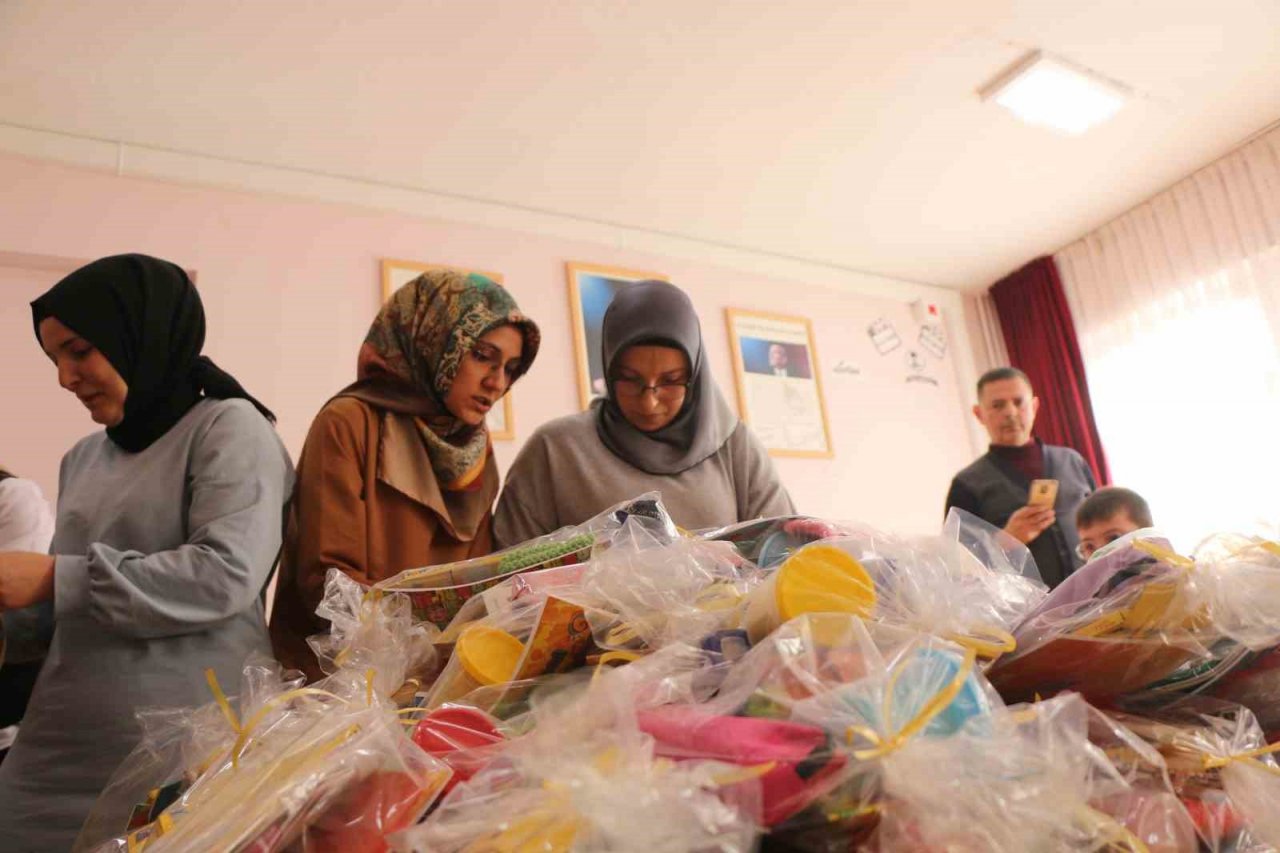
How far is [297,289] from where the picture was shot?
2.87 meters

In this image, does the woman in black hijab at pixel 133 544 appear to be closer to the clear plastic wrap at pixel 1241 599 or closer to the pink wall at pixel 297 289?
the clear plastic wrap at pixel 1241 599

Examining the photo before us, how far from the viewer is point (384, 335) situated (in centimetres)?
149

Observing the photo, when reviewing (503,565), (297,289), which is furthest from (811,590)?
(297,289)

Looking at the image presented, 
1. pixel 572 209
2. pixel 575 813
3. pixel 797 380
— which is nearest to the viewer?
pixel 575 813

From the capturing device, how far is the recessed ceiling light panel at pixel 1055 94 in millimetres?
2875

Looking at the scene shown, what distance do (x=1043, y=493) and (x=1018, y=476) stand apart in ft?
1.28

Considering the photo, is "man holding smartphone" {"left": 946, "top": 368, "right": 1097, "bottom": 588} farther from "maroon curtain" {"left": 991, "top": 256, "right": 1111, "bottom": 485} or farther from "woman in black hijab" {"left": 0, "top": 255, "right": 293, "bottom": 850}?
"woman in black hijab" {"left": 0, "top": 255, "right": 293, "bottom": 850}

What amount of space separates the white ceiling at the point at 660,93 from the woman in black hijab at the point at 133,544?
1.53 m

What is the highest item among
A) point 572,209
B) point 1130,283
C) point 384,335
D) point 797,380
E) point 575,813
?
point 572,209

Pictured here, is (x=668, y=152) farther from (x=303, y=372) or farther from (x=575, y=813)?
(x=575, y=813)

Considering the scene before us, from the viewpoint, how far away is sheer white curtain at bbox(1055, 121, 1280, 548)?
11.5 ft

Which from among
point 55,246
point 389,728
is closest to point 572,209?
point 55,246

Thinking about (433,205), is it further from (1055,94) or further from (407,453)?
(1055,94)

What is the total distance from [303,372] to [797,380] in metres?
2.14
